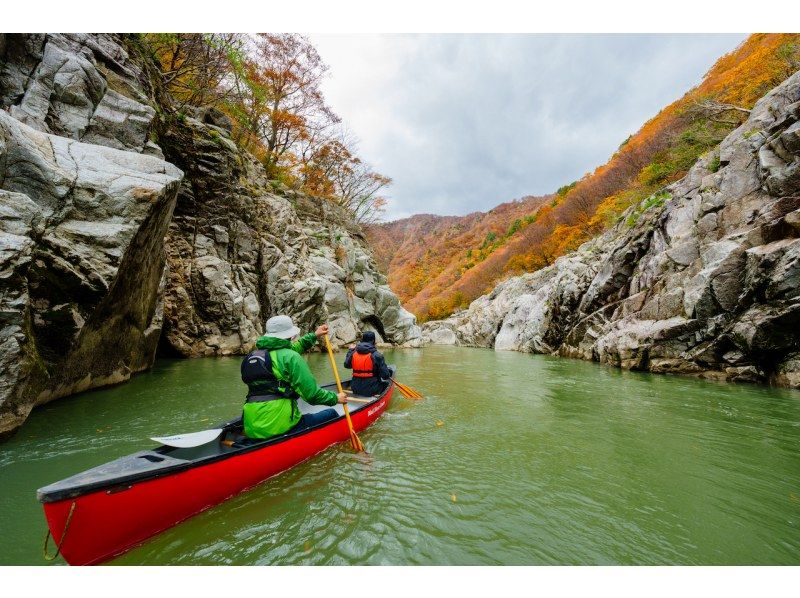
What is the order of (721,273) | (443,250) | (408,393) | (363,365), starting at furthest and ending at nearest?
(443,250) → (721,273) → (408,393) → (363,365)

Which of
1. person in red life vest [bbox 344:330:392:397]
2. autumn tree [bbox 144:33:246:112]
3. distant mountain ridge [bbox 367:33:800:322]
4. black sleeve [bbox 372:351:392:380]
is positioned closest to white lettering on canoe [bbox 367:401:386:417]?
person in red life vest [bbox 344:330:392:397]

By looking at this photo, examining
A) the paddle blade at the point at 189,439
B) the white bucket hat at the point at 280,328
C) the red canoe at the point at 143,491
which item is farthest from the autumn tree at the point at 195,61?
the red canoe at the point at 143,491

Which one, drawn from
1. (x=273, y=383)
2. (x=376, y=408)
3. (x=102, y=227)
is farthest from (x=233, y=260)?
(x=273, y=383)

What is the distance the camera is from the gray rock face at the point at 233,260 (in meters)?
14.6

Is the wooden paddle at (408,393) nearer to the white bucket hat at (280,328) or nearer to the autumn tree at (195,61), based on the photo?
the white bucket hat at (280,328)

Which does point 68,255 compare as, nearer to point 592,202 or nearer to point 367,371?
point 367,371

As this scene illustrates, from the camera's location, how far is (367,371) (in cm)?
748

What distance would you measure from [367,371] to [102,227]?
18.8 ft

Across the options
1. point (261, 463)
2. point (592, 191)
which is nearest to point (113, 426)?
point (261, 463)

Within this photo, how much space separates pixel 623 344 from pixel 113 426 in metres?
16.8

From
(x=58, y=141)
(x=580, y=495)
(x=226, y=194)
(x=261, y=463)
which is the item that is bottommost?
(x=580, y=495)

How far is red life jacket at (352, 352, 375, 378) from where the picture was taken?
293 inches

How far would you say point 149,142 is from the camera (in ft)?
31.5

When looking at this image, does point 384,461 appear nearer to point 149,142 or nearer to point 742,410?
→ point 742,410
